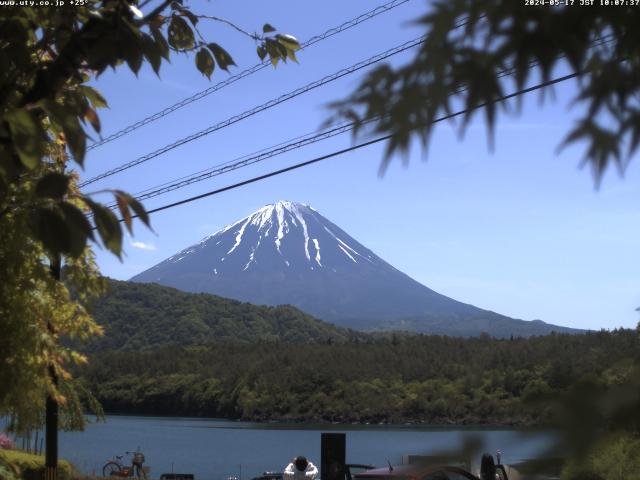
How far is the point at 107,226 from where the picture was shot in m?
2.25

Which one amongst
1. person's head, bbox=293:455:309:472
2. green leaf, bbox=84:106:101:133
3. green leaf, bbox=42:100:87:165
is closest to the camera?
green leaf, bbox=42:100:87:165

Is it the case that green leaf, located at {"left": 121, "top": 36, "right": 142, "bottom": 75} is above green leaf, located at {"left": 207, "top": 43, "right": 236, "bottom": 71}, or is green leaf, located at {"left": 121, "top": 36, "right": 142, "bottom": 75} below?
below

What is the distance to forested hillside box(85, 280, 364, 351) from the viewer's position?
132 m

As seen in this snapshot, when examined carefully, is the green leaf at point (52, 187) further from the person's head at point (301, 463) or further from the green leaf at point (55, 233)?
the person's head at point (301, 463)

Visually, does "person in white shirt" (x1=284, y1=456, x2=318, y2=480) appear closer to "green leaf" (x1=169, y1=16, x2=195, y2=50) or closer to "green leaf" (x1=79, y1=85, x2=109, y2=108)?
"green leaf" (x1=169, y1=16, x2=195, y2=50)

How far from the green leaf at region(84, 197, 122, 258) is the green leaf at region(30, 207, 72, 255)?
11cm

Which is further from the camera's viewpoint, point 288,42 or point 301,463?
point 301,463

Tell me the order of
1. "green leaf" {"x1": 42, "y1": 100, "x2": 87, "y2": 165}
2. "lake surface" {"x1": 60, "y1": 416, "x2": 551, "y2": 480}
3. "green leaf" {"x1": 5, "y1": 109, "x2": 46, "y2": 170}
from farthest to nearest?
"lake surface" {"x1": 60, "y1": 416, "x2": 551, "y2": 480} → "green leaf" {"x1": 42, "y1": 100, "x2": 87, "y2": 165} → "green leaf" {"x1": 5, "y1": 109, "x2": 46, "y2": 170}

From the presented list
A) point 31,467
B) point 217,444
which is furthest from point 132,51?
point 217,444

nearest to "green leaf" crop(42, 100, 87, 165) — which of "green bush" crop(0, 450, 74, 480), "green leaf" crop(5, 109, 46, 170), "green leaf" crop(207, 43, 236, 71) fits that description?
"green leaf" crop(5, 109, 46, 170)

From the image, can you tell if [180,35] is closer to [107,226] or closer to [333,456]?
[107,226]

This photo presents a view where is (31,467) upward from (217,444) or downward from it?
upward

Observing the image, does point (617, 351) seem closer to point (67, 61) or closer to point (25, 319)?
point (67, 61)

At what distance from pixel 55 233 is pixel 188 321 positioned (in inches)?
5468
